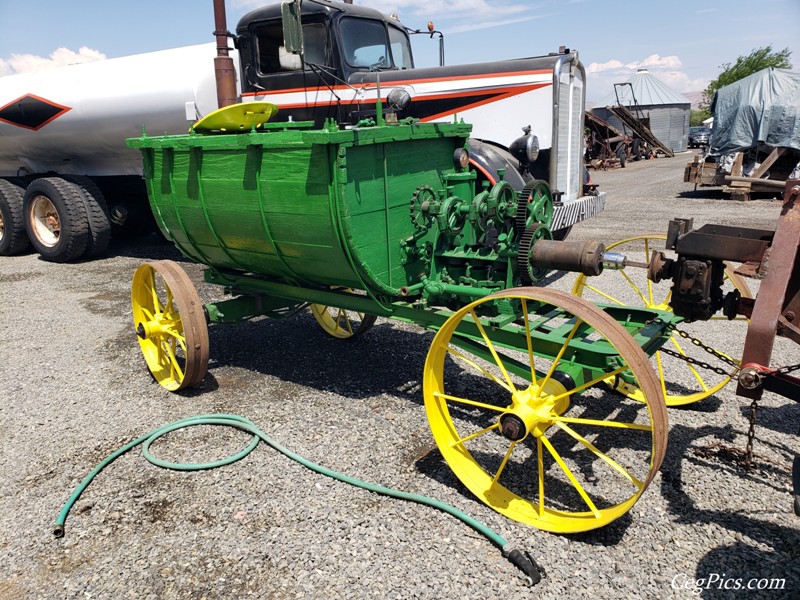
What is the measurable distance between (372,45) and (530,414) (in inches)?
233

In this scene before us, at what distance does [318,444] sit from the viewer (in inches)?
147

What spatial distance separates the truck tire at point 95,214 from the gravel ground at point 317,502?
166 inches

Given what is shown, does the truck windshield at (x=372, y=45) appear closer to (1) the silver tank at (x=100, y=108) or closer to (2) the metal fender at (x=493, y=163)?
(2) the metal fender at (x=493, y=163)

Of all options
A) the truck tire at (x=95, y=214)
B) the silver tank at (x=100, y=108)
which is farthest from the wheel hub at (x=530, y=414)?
the truck tire at (x=95, y=214)

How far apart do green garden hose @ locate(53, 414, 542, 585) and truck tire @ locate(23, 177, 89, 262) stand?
20.3 ft

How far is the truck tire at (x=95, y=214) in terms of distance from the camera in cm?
904

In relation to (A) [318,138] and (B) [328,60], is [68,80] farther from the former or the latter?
(A) [318,138]

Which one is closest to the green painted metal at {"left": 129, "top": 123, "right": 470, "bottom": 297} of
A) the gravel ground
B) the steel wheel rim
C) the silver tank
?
→ the gravel ground

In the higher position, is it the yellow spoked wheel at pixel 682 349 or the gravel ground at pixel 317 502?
the yellow spoked wheel at pixel 682 349

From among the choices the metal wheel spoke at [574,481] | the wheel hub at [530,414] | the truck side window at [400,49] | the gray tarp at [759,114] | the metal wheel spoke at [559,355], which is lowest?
the metal wheel spoke at [574,481]

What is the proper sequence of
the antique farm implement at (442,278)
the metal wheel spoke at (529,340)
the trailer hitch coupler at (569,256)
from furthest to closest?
the trailer hitch coupler at (569,256), the antique farm implement at (442,278), the metal wheel spoke at (529,340)

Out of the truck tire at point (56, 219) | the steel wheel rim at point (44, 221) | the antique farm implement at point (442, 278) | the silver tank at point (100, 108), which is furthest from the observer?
the steel wheel rim at point (44, 221)

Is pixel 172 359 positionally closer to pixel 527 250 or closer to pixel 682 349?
pixel 527 250

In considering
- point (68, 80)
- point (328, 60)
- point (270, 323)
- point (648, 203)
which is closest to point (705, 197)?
point (648, 203)
